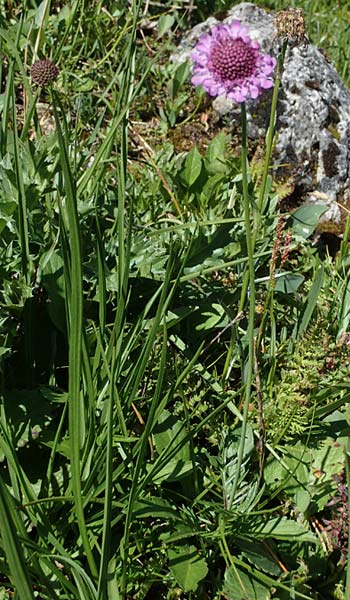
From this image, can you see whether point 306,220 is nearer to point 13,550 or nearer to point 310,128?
point 310,128

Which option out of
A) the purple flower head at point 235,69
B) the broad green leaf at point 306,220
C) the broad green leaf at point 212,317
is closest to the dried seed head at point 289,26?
the purple flower head at point 235,69

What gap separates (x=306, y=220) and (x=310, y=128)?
61cm

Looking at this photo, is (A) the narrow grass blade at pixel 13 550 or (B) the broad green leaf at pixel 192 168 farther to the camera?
(B) the broad green leaf at pixel 192 168

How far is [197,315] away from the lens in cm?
179

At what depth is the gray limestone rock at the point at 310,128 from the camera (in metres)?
2.53

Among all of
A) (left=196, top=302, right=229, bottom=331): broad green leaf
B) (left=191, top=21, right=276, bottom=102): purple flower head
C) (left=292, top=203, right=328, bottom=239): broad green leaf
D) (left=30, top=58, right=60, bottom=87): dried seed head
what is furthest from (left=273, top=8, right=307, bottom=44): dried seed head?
Result: (left=292, top=203, right=328, bottom=239): broad green leaf

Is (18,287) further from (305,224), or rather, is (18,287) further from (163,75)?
(163,75)

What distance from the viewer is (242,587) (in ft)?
4.58

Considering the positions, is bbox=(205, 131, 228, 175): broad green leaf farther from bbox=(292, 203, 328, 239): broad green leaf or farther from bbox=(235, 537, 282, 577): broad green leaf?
bbox=(235, 537, 282, 577): broad green leaf

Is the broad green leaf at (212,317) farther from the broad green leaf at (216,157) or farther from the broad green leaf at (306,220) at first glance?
the broad green leaf at (216,157)

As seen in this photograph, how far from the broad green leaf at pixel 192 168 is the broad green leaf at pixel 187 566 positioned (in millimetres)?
1122

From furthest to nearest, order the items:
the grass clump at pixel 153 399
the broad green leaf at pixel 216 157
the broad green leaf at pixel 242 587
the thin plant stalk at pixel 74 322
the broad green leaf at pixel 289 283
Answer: the broad green leaf at pixel 216 157 → the broad green leaf at pixel 289 283 → the broad green leaf at pixel 242 587 → the grass clump at pixel 153 399 → the thin plant stalk at pixel 74 322

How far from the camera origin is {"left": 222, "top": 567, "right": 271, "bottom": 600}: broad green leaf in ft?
4.59

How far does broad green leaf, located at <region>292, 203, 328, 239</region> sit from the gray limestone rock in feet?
1.24
